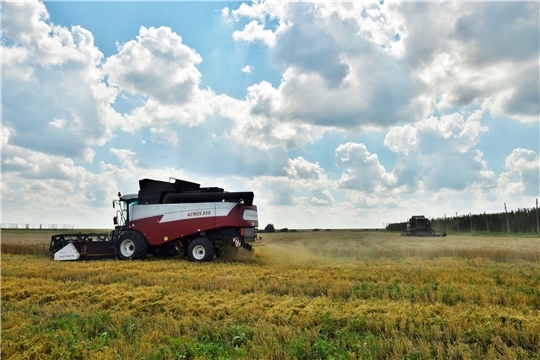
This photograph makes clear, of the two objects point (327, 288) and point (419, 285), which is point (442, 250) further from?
point (327, 288)

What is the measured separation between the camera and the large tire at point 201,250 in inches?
581

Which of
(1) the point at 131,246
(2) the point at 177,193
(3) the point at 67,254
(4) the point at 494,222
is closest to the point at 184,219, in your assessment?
(2) the point at 177,193

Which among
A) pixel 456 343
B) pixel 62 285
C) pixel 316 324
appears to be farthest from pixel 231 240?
pixel 456 343

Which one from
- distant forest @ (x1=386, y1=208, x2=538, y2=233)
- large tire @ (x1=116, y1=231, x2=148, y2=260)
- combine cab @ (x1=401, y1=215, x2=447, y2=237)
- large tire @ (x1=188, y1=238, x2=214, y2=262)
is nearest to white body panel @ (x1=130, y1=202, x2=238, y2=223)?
large tire @ (x1=116, y1=231, x2=148, y2=260)

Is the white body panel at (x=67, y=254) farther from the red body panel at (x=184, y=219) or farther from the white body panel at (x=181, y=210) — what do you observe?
the white body panel at (x=181, y=210)

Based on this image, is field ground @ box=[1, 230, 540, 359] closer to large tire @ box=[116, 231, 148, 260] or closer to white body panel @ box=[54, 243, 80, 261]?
large tire @ box=[116, 231, 148, 260]

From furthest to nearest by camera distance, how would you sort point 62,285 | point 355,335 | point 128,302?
1. point 62,285
2. point 128,302
3. point 355,335

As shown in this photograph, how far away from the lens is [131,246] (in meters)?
16.3

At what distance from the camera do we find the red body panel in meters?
15.0

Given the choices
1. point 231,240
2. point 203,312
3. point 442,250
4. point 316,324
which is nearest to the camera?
point 316,324

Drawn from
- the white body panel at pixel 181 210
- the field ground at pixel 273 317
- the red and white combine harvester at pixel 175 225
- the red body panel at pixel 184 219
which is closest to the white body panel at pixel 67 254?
the red and white combine harvester at pixel 175 225

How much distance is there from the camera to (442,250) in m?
19.0

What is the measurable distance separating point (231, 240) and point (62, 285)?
21.7ft

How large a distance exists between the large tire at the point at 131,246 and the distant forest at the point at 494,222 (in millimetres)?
43599
